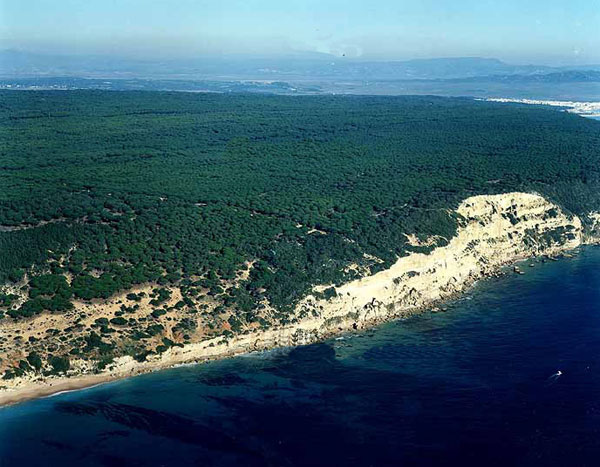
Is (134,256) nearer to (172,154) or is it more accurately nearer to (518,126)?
(172,154)

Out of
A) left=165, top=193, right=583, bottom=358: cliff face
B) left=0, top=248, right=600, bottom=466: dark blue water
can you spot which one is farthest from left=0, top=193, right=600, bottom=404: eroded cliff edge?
left=0, top=248, right=600, bottom=466: dark blue water

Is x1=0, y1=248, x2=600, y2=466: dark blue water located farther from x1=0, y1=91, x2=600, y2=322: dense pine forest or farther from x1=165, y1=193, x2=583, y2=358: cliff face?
x1=0, y1=91, x2=600, y2=322: dense pine forest

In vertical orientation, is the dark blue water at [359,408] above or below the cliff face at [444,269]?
below

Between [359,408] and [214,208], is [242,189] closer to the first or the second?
[214,208]

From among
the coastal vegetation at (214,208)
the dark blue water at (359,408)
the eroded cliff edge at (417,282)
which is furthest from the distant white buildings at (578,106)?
the dark blue water at (359,408)

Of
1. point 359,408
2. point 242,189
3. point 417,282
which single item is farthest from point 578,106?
point 359,408

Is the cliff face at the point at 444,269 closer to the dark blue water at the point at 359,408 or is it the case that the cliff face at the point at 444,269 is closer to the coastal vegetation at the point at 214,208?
the coastal vegetation at the point at 214,208
